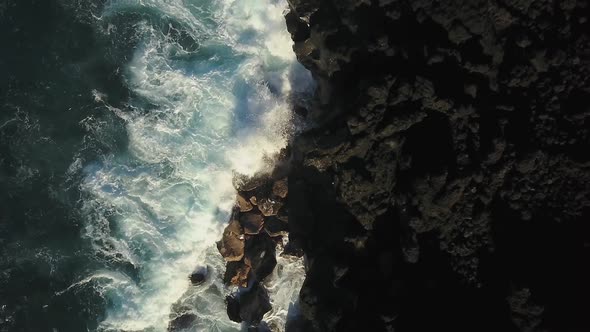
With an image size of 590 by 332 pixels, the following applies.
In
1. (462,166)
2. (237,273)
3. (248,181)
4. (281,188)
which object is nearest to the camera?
(462,166)

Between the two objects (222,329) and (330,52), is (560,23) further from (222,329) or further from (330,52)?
(222,329)

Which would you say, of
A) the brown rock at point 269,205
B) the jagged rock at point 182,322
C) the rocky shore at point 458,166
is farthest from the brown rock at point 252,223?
the jagged rock at point 182,322

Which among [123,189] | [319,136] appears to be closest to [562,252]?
[319,136]

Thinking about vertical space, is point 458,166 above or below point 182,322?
above

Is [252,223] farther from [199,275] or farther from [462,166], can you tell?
[462,166]

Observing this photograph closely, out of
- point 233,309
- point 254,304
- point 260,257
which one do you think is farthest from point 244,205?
point 233,309

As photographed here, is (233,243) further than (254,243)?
Yes
